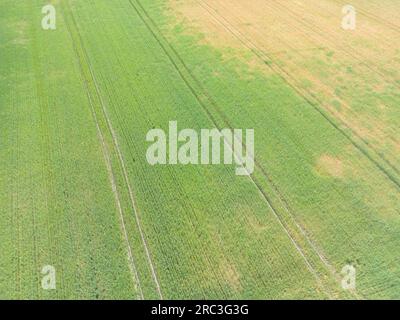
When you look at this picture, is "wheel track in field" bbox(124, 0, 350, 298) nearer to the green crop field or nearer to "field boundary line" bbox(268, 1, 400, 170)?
the green crop field

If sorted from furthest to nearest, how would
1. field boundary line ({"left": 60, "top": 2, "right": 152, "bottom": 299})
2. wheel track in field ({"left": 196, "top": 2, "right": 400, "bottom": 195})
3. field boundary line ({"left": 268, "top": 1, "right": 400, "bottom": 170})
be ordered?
field boundary line ({"left": 268, "top": 1, "right": 400, "bottom": 170}) < wheel track in field ({"left": 196, "top": 2, "right": 400, "bottom": 195}) < field boundary line ({"left": 60, "top": 2, "right": 152, "bottom": 299})

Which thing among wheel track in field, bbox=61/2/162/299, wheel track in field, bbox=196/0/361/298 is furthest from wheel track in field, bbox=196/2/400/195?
wheel track in field, bbox=61/2/162/299

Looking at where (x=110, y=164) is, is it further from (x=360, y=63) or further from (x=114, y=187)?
(x=360, y=63)

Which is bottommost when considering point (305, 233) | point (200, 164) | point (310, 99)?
point (305, 233)

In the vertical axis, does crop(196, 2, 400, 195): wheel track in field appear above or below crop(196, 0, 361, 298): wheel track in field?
above

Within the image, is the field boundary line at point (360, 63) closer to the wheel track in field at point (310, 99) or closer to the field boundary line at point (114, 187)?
the wheel track in field at point (310, 99)

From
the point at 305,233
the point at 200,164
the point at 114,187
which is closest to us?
the point at 305,233

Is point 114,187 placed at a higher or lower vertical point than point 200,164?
lower

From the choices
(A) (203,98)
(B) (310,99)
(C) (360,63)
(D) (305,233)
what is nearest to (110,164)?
(A) (203,98)
